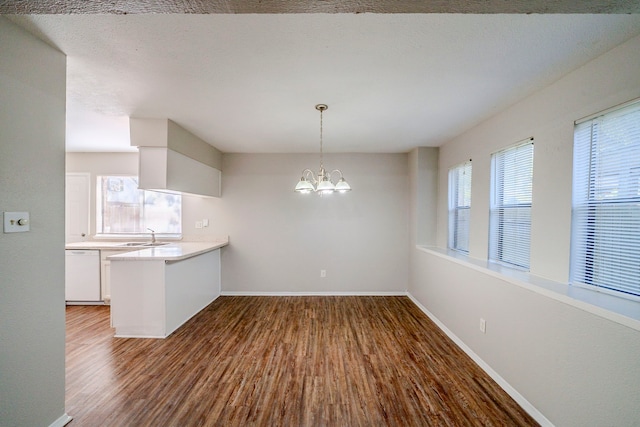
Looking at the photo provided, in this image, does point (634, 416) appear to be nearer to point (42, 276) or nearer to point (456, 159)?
point (456, 159)

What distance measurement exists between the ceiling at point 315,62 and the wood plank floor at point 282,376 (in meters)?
2.56

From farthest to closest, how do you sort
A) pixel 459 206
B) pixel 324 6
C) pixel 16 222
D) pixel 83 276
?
pixel 83 276
pixel 459 206
pixel 16 222
pixel 324 6

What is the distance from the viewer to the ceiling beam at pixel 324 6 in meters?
0.96

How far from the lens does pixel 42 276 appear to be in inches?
65.9

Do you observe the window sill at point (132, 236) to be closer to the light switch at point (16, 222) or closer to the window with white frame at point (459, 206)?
the light switch at point (16, 222)

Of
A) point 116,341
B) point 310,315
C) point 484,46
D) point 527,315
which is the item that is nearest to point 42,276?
point 116,341

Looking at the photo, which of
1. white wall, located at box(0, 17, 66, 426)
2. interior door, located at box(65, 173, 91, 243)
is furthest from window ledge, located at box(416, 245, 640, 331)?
interior door, located at box(65, 173, 91, 243)

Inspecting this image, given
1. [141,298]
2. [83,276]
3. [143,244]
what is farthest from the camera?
[143,244]

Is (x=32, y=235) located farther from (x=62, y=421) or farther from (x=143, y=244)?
(x=143, y=244)

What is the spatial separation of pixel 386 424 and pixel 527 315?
1358mm

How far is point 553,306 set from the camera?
181 centimetres

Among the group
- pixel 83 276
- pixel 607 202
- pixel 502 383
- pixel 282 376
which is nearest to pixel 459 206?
pixel 607 202

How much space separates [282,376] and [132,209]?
4135 millimetres

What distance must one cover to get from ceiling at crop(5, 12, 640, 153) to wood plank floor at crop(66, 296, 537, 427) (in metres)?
2.56
